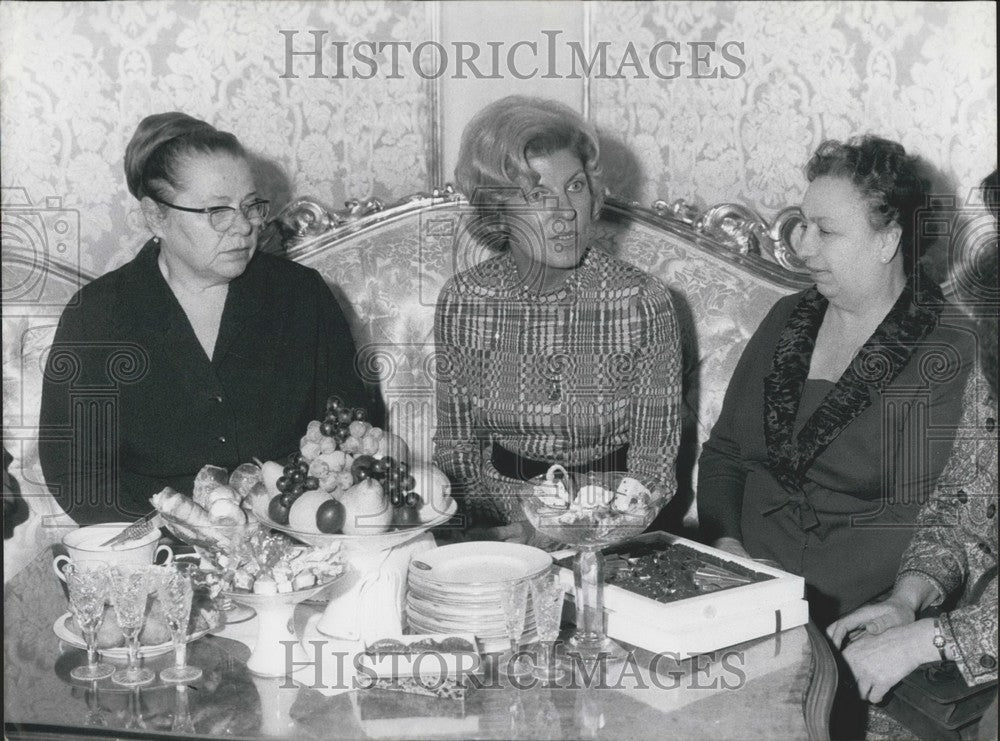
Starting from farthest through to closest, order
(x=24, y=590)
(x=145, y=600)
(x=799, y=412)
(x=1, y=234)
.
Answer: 1. (x=1, y=234)
2. (x=799, y=412)
3. (x=24, y=590)
4. (x=145, y=600)

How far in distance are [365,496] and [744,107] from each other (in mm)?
1926

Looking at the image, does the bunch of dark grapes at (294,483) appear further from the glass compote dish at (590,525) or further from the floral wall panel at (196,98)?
the floral wall panel at (196,98)

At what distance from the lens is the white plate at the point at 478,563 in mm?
1510

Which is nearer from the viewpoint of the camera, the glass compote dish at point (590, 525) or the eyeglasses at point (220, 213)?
the glass compote dish at point (590, 525)

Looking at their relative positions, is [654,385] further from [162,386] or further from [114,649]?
Answer: [114,649]

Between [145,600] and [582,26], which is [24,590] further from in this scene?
[582,26]

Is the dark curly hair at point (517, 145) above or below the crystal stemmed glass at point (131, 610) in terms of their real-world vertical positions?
above

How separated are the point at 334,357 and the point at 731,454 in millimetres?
983

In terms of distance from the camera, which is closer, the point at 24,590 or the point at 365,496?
the point at 365,496

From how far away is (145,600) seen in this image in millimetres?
1360

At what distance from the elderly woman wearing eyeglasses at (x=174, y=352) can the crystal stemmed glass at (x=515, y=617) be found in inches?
47.5

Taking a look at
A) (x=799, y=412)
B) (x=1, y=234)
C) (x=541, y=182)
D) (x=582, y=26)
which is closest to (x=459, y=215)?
(x=541, y=182)

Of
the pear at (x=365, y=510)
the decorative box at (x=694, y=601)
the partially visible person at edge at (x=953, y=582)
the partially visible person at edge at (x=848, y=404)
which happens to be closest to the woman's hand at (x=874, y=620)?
the partially visible person at edge at (x=953, y=582)

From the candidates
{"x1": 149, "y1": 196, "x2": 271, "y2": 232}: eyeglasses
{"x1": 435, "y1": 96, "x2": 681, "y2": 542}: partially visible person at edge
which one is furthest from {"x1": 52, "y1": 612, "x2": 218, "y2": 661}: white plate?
{"x1": 149, "y1": 196, "x2": 271, "y2": 232}: eyeglasses
